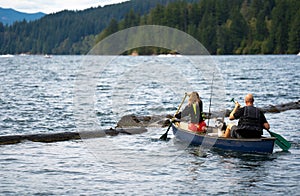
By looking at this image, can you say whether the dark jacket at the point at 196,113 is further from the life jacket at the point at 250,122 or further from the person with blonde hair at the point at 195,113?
the life jacket at the point at 250,122

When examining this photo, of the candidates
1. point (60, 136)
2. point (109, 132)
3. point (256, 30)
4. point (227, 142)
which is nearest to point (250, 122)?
point (227, 142)

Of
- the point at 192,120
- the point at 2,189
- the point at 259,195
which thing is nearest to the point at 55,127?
the point at 192,120

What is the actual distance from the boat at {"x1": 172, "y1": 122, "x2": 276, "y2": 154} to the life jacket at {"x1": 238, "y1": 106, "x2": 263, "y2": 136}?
0.32 m

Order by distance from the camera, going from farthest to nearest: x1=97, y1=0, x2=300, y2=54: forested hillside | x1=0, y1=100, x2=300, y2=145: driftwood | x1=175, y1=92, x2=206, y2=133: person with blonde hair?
x1=97, y1=0, x2=300, y2=54: forested hillside → x1=0, y1=100, x2=300, y2=145: driftwood → x1=175, y1=92, x2=206, y2=133: person with blonde hair

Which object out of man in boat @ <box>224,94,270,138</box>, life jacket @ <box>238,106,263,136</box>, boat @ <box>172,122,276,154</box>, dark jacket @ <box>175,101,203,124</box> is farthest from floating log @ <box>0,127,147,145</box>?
life jacket @ <box>238,106,263,136</box>

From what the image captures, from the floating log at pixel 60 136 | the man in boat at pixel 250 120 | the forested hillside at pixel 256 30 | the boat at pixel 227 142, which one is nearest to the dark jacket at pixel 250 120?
the man in boat at pixel 250 120

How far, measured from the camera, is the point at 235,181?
16.4 m

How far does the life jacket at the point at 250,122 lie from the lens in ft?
65.4

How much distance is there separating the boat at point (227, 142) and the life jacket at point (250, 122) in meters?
0.32

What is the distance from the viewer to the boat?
20.0m

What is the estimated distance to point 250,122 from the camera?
20.0m

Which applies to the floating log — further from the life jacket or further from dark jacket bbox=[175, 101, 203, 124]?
the life jacket

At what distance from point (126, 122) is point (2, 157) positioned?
8.71 metres

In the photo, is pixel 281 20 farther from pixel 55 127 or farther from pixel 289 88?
pixel 55 127
